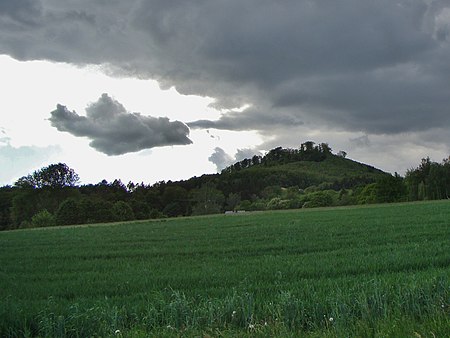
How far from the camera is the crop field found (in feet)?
23.1

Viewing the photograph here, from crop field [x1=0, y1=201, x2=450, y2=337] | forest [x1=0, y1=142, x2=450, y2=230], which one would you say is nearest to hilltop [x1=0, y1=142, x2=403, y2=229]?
forest [x1=0, y1=142, x2=450, y2=230]

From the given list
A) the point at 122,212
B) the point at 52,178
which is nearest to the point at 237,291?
the point at 122,212

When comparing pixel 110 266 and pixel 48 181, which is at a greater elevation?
pixel 48 181

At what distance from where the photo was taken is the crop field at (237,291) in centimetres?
703

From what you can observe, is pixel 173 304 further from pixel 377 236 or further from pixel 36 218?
pixel 36 218

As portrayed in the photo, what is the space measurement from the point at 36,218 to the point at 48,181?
25580 millimetres

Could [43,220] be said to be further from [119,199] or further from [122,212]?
[119,199]

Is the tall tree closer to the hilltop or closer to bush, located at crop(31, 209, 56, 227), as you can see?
the hilltop

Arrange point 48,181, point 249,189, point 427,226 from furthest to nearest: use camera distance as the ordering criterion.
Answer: point 249,189
point 48,181
point 427,226

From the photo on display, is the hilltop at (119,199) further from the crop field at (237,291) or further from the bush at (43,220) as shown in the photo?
the crop field at (237,291)

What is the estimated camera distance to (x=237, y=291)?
11117 millimetres

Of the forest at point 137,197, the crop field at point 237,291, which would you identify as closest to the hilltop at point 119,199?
the forest at point 137,197

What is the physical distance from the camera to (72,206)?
92.3 metres

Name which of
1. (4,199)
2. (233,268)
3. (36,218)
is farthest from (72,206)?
(233,268)
